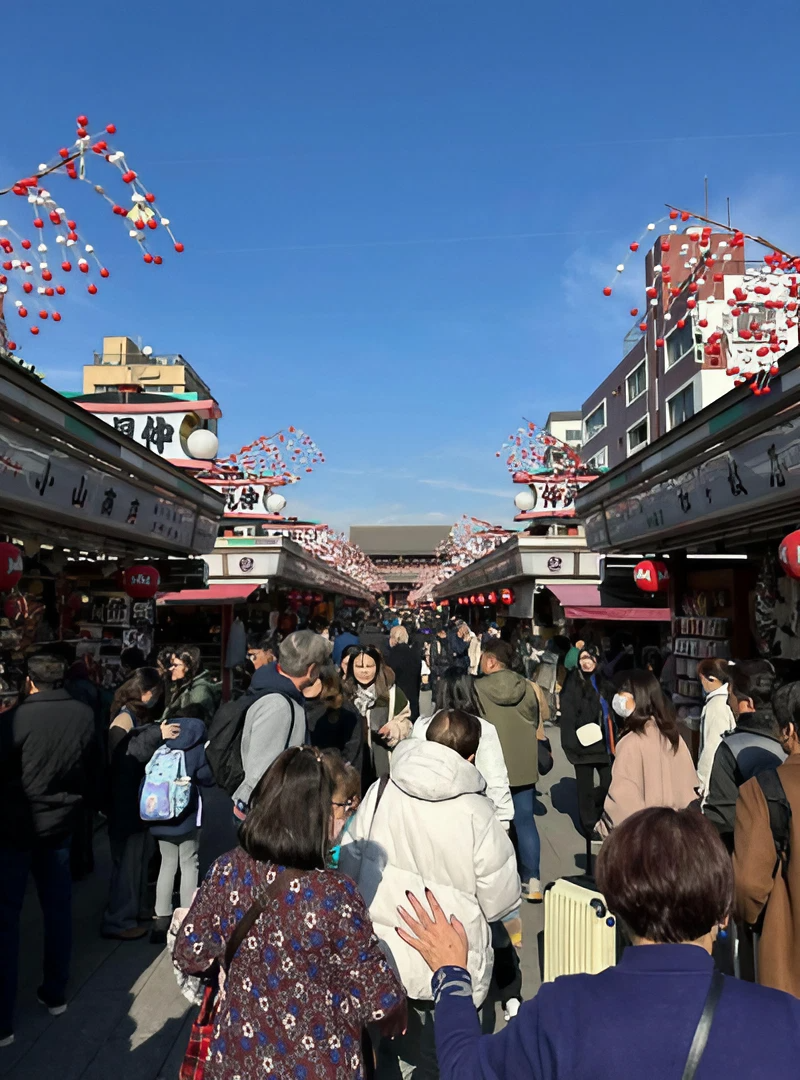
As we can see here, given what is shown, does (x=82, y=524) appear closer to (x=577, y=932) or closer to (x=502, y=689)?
(x=502, y=689)

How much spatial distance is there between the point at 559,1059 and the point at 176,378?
55.7m

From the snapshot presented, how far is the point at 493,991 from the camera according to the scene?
4027mm

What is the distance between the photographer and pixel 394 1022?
96.8 inches

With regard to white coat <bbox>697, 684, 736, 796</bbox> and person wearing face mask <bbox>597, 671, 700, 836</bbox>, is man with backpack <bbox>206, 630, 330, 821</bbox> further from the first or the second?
white coat <bbox>697, 684, 736, 796</bbox>

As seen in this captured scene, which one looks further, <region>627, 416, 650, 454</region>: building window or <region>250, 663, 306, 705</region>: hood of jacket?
<region>627, 416, 650, 454</region>: building window

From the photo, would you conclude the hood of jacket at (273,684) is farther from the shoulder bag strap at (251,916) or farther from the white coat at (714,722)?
the white coat at (714,722)

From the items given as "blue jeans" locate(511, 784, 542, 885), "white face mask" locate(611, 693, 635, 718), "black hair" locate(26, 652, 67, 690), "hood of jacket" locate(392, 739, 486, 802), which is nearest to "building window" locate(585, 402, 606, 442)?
"blue jeans" locate(511, 784, 542, 885)

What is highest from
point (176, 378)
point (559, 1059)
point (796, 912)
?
point (176, 378)

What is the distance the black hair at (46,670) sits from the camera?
4.00 m

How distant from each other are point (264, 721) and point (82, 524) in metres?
4.26

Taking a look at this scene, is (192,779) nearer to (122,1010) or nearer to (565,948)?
(122,1010)

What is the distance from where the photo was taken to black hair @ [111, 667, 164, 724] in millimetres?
5184

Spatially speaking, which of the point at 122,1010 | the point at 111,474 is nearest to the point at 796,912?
the point at 122,1010

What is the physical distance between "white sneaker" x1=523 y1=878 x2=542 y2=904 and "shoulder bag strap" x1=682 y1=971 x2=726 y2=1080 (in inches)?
172
